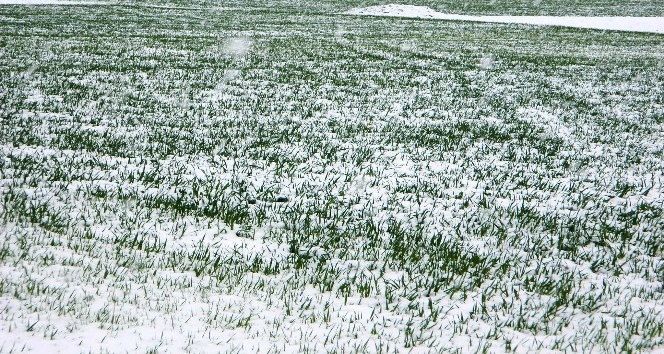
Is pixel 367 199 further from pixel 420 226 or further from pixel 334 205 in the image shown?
pixel 420 226

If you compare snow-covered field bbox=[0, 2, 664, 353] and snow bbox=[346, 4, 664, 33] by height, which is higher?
snow bbox=[346, 4, 664, 33]

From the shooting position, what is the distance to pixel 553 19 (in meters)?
38.0

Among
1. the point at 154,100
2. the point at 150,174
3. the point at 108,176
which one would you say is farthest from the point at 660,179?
the point at 154,100

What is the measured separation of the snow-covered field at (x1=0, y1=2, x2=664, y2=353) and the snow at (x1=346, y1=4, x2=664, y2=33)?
2648 centimetres

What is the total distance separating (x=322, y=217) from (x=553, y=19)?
3952 centimetres

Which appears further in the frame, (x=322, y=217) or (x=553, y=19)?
(x=553, y=19)

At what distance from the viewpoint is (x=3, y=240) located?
399cm

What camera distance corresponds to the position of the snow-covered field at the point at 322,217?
325cm

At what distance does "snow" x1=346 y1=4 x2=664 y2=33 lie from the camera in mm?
34072

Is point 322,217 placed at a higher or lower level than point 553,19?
lower

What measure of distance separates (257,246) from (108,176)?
2380 millimetres

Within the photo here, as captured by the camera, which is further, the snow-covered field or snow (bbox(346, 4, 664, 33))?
snow (bbox(346, 4, 664, 33))

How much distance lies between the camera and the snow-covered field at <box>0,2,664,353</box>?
325cm

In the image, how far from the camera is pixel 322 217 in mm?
4945
